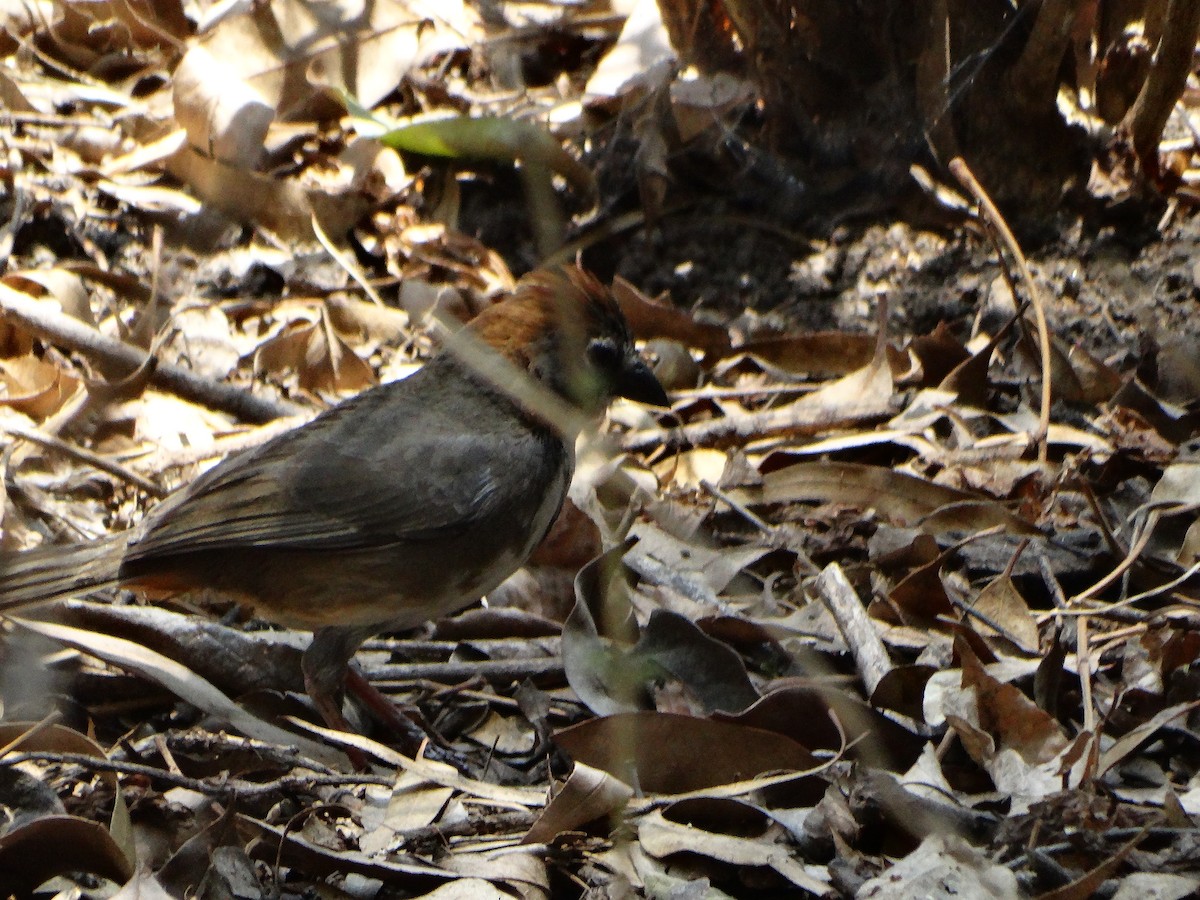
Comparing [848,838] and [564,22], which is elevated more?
[564,22]

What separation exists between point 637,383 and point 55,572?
1747 millimetres

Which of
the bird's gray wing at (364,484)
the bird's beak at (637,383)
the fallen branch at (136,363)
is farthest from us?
the fallen branch at (136,363)

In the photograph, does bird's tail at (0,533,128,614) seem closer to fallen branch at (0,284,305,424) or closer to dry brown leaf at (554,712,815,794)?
fallen branch at (0,284,305,424)

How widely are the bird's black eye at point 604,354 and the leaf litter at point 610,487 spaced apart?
500 millimetres

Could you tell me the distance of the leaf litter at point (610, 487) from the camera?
3.17 meters

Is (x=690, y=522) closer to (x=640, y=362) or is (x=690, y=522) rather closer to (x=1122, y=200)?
(x=640, y=362)

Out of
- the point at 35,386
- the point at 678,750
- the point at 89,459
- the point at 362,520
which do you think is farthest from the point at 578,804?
the point at 35,386

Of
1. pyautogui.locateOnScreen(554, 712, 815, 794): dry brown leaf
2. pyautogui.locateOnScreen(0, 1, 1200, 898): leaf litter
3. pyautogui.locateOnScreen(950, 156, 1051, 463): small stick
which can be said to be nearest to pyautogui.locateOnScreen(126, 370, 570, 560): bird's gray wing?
pyautogui.locateOnScreen(0, 1, 1200, 898): leaf litter

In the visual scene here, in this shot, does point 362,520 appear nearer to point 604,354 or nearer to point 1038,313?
point 604,354

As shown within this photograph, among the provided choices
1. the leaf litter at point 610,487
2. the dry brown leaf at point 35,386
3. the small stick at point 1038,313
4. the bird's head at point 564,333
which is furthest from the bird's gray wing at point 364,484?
the small stick at point 1038,313

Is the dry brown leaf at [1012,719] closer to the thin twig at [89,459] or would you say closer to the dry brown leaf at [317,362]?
the thin twig at [89,459]

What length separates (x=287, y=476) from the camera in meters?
4.12

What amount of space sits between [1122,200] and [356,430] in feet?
9.46

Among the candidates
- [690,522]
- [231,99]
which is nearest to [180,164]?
[231,99]
